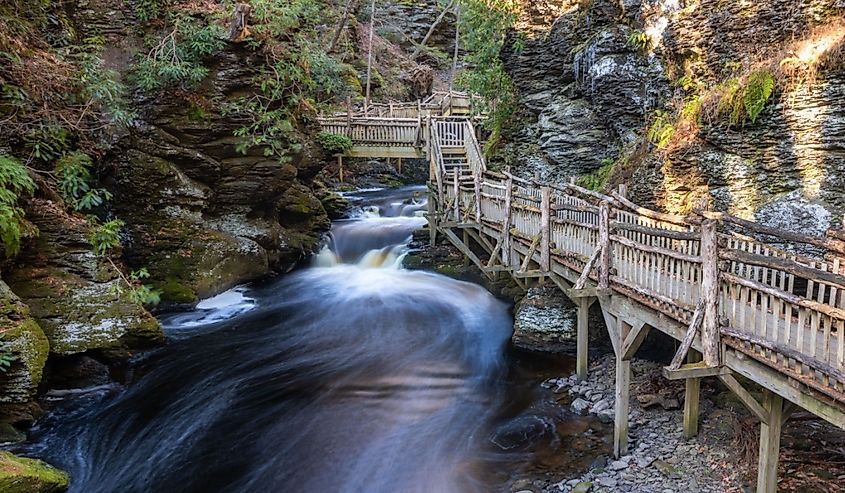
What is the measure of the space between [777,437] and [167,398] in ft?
31.7

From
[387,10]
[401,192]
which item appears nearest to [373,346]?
[401,192]

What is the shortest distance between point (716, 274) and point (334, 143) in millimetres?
15420

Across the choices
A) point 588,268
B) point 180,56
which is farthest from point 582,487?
point 180,56

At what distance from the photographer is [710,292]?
610 cm

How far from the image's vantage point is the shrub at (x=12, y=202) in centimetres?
930

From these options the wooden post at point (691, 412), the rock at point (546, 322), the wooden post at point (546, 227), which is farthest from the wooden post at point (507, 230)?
the wooden post at point (691, 412)

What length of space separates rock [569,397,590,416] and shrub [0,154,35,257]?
10.2m

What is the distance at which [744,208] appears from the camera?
10.0 metres

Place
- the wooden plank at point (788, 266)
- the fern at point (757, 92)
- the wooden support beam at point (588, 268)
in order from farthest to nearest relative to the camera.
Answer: the fern at point (757, 92), the wooden support beam at point (588, 268), the wooden plank at point (788, 266)

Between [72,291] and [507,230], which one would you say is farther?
[507,230]

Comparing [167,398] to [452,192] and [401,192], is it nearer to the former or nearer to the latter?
[452,192]

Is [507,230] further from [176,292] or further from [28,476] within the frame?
[28,476]

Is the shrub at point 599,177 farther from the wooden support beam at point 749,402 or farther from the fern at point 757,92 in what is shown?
the wooden support beam at point 749,402

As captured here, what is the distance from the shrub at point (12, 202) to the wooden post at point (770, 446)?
455 inches
